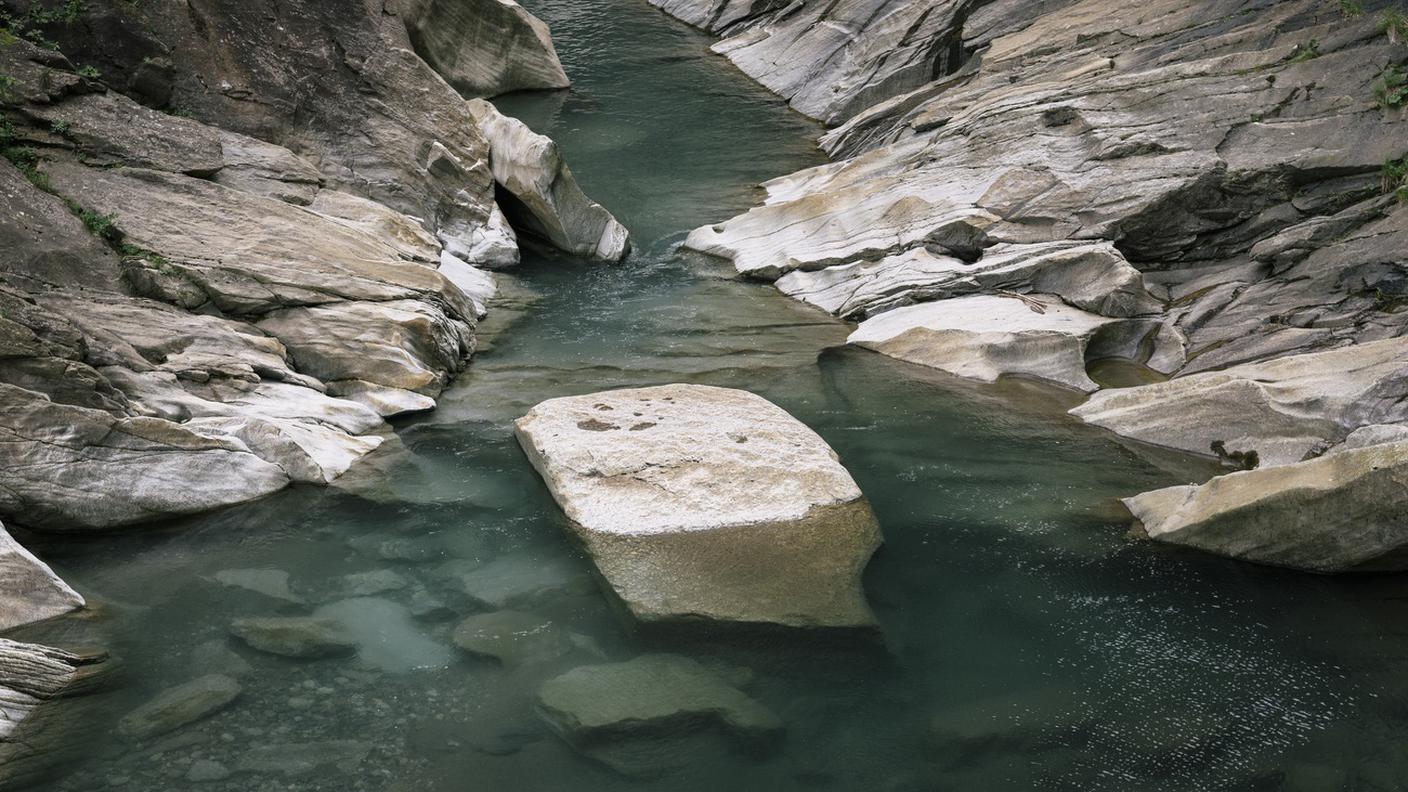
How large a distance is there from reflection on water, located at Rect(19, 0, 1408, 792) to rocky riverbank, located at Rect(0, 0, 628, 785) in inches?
18.2

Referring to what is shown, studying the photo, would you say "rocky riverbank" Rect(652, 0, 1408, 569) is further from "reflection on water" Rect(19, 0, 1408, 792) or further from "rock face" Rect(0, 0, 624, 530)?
"rock face" Rect(0, 0, 624, 530)

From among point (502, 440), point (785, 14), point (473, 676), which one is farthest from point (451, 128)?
point (785, 14)

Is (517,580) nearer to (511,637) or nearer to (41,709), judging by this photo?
(511,637)

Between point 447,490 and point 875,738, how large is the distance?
4.83 metres

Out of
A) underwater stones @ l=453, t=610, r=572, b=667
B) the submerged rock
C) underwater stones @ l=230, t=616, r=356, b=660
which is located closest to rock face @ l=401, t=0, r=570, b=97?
the submerged rock

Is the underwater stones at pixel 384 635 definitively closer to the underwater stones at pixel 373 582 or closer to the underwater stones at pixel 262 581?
the underwater stones at pixel 373 582

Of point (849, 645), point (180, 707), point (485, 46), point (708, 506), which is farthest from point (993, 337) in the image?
point (485, 46)

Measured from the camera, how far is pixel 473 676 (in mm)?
8211

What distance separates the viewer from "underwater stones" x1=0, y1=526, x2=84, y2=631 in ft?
26.6

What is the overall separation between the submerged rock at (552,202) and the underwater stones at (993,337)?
16.1ft

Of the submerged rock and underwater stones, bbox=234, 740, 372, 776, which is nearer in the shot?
underwater stones, bbox=234, 740, 372, 776

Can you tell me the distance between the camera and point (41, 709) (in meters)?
7.40

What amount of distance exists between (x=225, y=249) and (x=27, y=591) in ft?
19.1

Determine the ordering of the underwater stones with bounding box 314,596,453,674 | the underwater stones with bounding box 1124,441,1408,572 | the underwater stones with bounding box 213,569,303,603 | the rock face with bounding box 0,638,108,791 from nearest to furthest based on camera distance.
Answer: the rock face with bounding box 0,638,108,791
the underwater stones with bounding box 314,596,453,674
the underwater stones with bounding box 213,569,303,603
the underwater stones with bounding box 1124,441,1408,572
